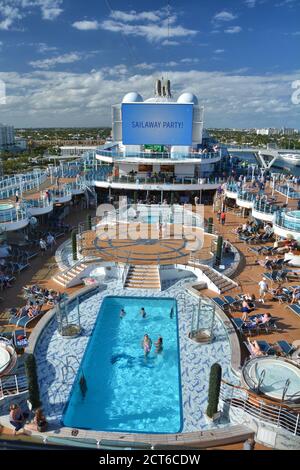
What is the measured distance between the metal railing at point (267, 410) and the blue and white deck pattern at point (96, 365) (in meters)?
1.13

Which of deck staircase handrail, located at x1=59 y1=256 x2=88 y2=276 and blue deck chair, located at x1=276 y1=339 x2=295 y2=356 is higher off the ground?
deck staircase handrail, located at x1=59 y1=256 x2=88 y2=276

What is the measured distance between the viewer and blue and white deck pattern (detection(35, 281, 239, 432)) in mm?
9836

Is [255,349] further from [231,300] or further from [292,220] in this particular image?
[292,220]

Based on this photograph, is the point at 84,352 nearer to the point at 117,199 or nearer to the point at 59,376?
the point at 59,376

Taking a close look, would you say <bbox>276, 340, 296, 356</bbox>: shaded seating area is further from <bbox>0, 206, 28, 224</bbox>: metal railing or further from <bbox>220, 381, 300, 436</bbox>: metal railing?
<bbox>0, 206, 28, 224</bbox>: metal railing

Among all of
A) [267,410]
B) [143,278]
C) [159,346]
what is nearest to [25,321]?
[159,346]

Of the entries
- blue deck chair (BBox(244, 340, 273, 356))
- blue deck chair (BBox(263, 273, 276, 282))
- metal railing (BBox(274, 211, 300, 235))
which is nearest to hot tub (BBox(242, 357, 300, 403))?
blue deck chair (BBox(244, 340, 273, 356))

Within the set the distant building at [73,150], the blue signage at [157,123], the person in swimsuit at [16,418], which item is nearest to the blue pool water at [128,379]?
the person in swimsuit at [16,418]

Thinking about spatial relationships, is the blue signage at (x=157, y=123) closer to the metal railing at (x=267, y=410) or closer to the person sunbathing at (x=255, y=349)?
the person sunbathing at (x=255, y=349)

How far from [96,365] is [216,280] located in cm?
768

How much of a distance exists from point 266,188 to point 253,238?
988cm

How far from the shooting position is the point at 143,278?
56.7 ft

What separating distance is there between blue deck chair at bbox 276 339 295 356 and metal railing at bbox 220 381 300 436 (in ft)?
9.25

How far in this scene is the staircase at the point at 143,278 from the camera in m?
17.0
